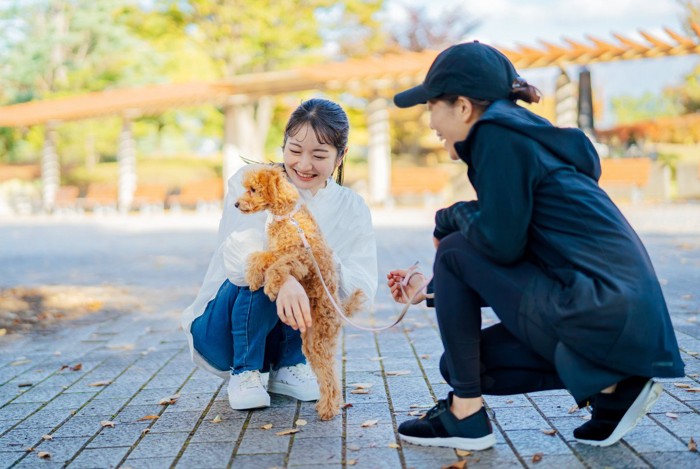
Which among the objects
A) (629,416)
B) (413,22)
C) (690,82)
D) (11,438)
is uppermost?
(413,22)

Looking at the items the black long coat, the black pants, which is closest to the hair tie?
the black long coat

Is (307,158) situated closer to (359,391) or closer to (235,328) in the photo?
(235,328)

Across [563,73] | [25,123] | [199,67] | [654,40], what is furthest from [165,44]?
[654,40]

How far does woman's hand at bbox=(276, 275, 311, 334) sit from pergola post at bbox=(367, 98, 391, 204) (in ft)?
58.1

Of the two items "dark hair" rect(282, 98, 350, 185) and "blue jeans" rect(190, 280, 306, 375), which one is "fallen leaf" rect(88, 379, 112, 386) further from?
"dark hair" rect(282, 98, 350, 185)

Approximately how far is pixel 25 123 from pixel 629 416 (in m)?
24.9

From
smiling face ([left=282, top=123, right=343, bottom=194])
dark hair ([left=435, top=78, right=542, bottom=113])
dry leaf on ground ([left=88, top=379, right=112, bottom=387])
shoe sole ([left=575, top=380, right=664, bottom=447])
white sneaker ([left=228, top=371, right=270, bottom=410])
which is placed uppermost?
dark hair ([left=435, top=78, right=542, bottom=113])

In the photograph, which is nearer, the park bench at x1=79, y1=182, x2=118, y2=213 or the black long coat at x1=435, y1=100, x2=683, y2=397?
the black long coat at x1=435, y1=100, x2=683, y2=397

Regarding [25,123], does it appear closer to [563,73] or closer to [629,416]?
[563,73]

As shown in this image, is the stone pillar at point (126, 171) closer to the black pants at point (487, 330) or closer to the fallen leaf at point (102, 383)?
the fallen leaf at point (102, 383)

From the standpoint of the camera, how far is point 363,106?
28.3 m

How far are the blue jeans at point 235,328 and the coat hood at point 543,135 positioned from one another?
125 centimetres

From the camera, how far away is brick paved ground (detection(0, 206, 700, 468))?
2797 millimetres

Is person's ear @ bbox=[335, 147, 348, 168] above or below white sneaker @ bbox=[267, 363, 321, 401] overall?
above
